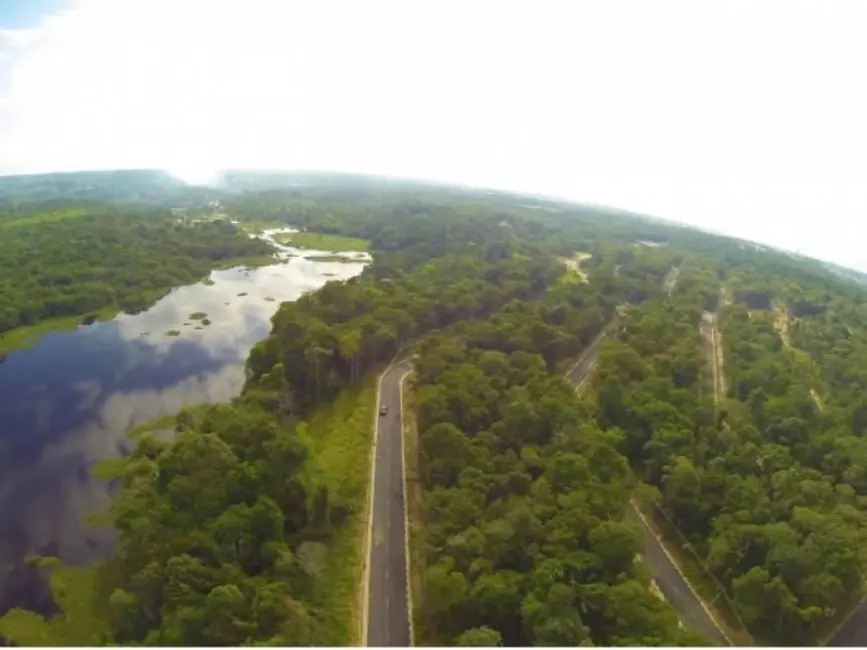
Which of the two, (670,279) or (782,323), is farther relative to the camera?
(670,279)

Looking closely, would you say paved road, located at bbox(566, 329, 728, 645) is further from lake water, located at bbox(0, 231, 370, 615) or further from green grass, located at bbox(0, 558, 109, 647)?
lake water, located at bbox(0, 231, 370, 615)

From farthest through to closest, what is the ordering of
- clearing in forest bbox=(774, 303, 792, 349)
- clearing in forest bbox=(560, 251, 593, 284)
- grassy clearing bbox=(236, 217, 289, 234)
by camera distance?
grassy clearing bbox=(236, 217, 289, 234) < clearing in forest bbox=(560, 251, 593, 284) < clearing in forest bbox=(774, 303, 792, 349)

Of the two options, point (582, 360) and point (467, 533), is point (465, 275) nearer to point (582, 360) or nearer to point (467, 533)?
point (582, 360)

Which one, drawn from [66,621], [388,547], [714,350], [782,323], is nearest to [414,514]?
[388,547]

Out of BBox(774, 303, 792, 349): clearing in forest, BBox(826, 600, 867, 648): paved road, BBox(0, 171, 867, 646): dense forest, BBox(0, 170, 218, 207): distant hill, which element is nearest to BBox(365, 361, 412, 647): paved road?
BBox(0, 171, 867, 646): dense forest

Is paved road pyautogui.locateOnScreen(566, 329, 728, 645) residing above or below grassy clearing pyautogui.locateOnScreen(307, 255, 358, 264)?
below

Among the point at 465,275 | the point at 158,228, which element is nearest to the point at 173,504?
the point at 465,275

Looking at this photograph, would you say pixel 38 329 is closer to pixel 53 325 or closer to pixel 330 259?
pixel 53 325
